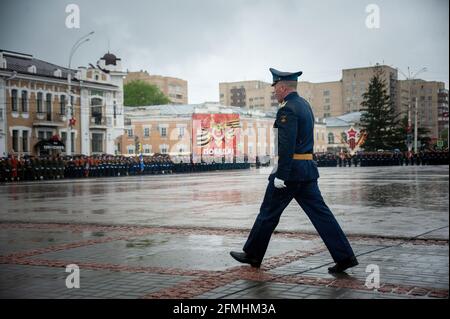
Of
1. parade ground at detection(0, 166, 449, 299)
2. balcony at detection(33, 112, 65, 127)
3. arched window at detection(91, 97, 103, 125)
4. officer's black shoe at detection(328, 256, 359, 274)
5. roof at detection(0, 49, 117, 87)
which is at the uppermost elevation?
roof at detection(0, 49, 117, 87)

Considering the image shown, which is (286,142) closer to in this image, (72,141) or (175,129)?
(72,141)

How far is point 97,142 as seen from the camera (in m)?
62.8

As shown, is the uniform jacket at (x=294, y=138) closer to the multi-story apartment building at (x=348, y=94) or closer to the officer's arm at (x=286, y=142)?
the officer's arm at (x=286, y=142)

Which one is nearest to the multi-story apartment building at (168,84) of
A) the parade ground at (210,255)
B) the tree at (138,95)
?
the tree at (138,95)

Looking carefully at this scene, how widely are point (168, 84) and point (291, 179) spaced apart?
15242cm

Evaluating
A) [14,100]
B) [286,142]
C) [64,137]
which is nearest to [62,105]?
[64,137]

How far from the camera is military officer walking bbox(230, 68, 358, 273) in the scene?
648cm

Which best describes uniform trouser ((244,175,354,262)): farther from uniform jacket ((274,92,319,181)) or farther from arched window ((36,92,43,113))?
arched window ((36,92,43,113))

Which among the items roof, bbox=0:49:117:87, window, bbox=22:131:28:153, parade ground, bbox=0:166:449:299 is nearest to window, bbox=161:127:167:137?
roof, bbox=0:49:117:87

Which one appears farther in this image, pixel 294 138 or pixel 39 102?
pixel 39 102

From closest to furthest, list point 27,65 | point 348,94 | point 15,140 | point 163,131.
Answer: point 15,140 → point 27,65 → point 163,131 → point 348,94

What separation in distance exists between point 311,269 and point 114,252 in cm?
274

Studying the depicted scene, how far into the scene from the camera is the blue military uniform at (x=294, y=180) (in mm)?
6473
